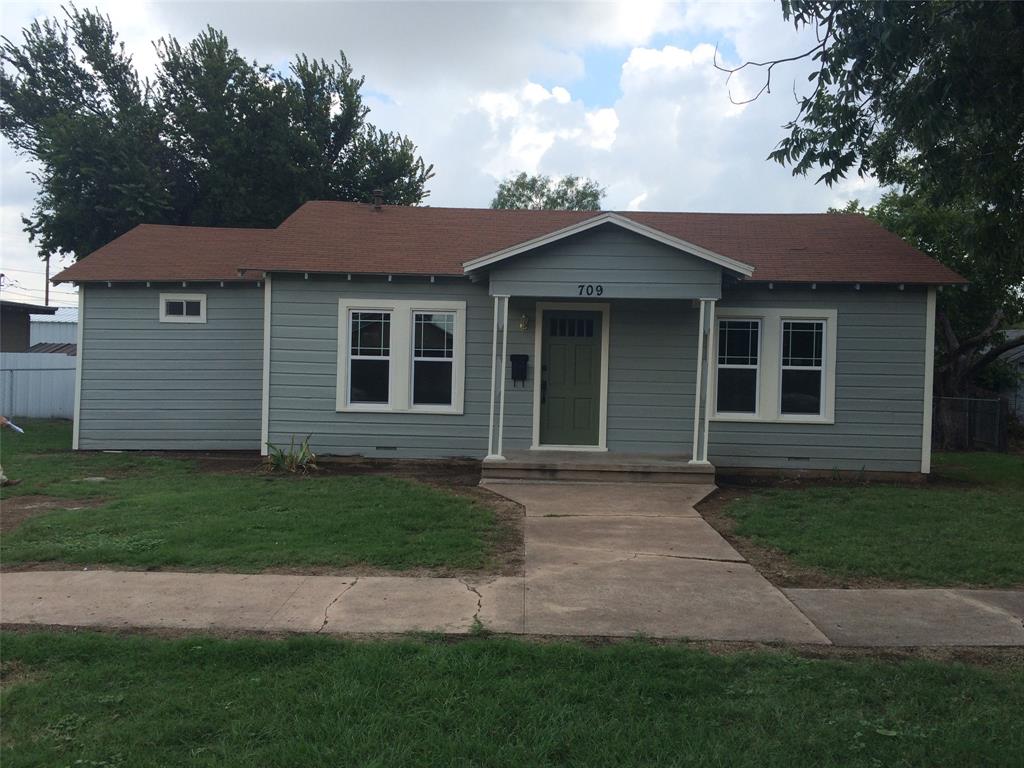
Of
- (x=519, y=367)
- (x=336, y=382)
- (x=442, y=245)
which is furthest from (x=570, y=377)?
(x=336, y=382)

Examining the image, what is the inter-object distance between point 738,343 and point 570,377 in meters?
2.65

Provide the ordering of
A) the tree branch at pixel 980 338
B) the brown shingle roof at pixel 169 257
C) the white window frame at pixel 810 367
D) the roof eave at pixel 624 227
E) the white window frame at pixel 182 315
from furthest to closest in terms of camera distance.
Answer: the tree branch at pixel 980 338
the white window frame at pixel 182 315
the brown shingle roof at pixel 169 257
the white window frame at pixel 810 367
the roof eave at pixel 624 227

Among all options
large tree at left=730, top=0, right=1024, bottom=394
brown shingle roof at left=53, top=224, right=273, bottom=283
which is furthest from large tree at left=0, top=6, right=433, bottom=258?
large tree at left=730, top=0, right=1024, bottom=394

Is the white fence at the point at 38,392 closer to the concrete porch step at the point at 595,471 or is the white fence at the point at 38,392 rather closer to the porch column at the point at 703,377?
the concrete porch step at the point at 595,471

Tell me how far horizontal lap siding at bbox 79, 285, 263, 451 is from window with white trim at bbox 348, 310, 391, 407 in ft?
6.79

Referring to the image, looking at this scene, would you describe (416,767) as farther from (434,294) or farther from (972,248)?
(972,248)

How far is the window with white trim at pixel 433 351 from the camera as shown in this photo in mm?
13039

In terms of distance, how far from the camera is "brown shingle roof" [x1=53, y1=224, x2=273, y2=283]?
45.6 ft

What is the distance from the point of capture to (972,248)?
11555mm

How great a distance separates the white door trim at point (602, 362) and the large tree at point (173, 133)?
1564 centimetres

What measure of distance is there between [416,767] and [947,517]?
7.90m

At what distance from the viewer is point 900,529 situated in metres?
8.70

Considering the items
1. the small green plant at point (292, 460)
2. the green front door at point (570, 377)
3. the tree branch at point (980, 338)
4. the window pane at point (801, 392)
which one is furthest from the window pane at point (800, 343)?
the tree branch at point (980, 338)

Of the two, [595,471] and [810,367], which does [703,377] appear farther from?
[595,471]
